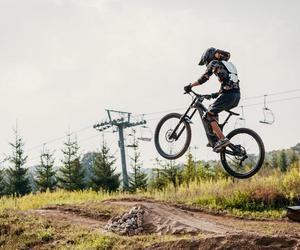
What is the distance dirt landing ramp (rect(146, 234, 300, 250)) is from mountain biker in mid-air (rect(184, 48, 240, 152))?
2.31 metres

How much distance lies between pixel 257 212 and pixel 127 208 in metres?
5.39

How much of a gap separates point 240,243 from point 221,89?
3.59 m

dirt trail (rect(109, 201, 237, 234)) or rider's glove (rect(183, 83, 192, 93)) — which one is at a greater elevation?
rider's glove (rect(183, 83, 192, 93))

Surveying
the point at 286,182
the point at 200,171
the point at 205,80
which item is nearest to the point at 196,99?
the point at 205,80

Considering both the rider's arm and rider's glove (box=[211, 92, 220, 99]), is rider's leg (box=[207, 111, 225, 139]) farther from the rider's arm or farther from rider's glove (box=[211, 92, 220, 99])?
the rider's arm

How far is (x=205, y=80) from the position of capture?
449 inches

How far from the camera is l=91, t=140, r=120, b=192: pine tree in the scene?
47031 mm

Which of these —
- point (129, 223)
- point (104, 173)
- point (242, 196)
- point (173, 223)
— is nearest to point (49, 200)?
point (242, 196)

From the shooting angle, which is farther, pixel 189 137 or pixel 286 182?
pixel 286 182

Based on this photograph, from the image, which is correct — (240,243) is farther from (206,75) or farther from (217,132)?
(206,75)

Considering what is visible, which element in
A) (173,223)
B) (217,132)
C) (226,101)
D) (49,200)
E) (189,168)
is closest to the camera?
A: (226,101)

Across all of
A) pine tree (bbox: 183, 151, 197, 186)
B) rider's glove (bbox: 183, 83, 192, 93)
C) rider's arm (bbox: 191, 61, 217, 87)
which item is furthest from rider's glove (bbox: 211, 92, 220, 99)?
pine tree (bbox: 183, 151, 197, 186)

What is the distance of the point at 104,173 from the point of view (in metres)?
47.2

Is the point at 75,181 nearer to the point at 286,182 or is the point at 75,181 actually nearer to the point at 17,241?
the point at 286,182
